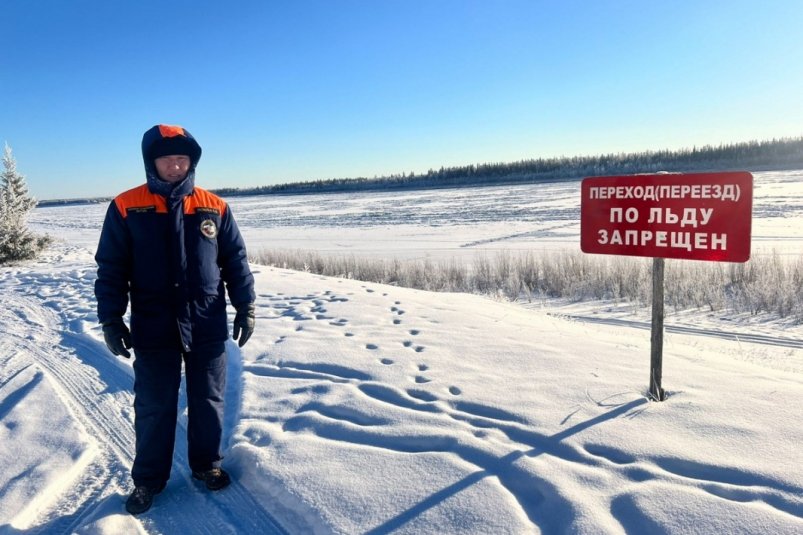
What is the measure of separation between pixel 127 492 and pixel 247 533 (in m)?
0.84

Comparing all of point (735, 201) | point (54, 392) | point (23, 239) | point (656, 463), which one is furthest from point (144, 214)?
point (23, 239)

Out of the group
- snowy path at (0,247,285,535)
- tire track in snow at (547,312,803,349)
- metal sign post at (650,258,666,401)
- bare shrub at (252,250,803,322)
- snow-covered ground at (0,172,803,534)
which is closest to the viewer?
snow-covered ground at (0,172,803,534)

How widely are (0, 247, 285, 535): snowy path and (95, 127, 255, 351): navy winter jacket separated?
840 millimetres

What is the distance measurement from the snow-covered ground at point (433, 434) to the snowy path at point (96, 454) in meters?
0.01

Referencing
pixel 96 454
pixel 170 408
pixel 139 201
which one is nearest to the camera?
pixel 139 201

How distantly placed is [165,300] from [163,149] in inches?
31.1

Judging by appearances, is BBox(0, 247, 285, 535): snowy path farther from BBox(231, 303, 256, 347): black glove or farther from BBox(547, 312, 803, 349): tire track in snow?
BBox(547, 312, 803, 349): tire track in snow

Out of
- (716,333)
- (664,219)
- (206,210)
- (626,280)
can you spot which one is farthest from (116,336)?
(626,280)

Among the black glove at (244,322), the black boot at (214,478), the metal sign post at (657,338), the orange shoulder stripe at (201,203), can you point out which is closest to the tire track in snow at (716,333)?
the metal sign post at (657,338)

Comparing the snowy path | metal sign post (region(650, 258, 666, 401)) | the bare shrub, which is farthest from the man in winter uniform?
the bare shrub

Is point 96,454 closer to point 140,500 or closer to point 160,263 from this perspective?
point 140,500

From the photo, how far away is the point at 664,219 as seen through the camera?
11.2 feet

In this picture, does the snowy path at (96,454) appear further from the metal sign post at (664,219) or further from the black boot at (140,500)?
the metal sign post at (664,219)

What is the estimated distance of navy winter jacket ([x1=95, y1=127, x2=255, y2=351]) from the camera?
107 inches
